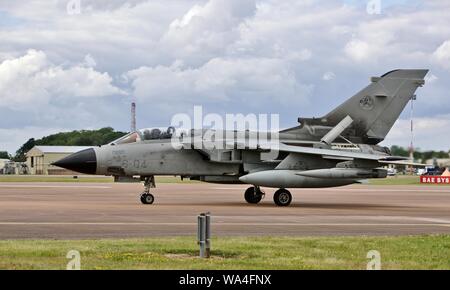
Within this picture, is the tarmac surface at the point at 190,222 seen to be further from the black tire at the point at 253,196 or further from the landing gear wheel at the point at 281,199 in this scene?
the black tire at the point at 253,196

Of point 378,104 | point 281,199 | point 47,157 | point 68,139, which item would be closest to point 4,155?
point 68,139

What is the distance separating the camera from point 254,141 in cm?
2705

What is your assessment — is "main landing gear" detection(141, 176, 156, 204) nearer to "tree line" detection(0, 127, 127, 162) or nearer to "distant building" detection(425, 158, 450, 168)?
Answer: "distant building" detection(425, 158, 450, 168)

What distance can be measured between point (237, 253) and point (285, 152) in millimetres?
15414

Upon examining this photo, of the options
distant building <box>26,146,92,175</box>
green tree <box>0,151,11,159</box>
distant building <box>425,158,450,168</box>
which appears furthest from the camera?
green tree <box>0,151,11,159</box>

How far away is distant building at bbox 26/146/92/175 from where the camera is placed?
11181 cm

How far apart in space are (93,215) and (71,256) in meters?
10.1

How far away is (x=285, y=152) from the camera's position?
26.9 meters

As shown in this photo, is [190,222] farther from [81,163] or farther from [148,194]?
[148,194]

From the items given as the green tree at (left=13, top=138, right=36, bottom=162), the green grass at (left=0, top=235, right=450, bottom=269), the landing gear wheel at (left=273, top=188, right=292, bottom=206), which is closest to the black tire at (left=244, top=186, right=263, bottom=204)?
the landing gear wheel at (left=273, top=188, right=292, bottom=206)

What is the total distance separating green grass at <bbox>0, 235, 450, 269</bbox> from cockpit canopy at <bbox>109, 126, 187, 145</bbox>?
12855 mm

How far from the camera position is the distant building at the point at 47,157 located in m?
112
